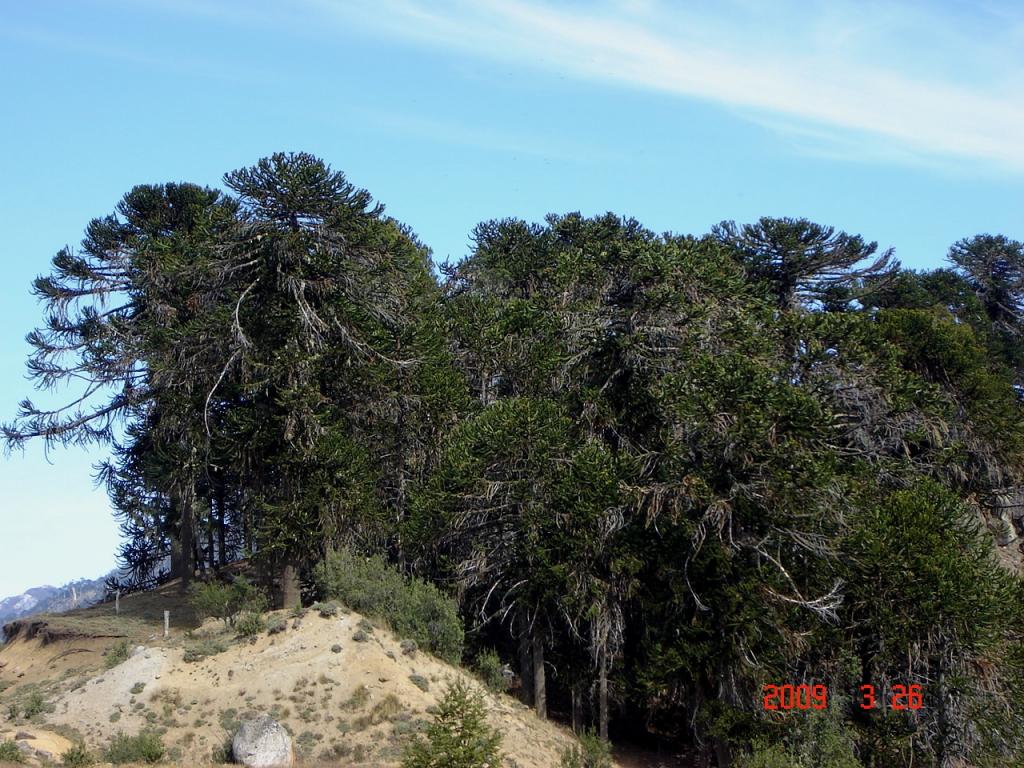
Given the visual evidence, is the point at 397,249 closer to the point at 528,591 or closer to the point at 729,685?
the point at 528,591

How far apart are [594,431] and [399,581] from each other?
7.73m

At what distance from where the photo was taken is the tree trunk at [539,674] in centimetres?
3129

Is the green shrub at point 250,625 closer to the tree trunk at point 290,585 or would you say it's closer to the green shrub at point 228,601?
the green shrub at point 228,601

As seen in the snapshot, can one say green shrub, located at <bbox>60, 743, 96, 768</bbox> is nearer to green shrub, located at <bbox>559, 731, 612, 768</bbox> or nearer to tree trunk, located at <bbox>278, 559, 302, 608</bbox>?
tree trunk, located at <bbox>278, 559, 302, 608</bbox>

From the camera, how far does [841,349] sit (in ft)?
113

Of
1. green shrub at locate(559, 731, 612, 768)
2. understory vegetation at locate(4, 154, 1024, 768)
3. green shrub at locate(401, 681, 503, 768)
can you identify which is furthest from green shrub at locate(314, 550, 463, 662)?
green shrub at locate(401, 681, 503, 768)

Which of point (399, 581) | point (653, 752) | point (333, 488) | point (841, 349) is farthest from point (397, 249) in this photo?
point (653, 752)

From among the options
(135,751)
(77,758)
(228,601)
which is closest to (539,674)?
(228,601)

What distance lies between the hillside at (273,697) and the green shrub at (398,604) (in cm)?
52

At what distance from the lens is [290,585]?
108 feet

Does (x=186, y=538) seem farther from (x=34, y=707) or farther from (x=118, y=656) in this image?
(x=34, y=707)

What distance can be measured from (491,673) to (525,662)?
6.14ft

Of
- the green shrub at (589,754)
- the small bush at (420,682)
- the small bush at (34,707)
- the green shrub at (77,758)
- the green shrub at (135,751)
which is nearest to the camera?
the green shrub at (77,758)
